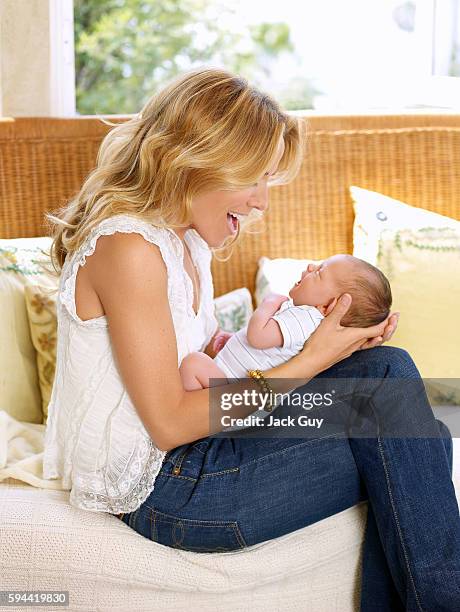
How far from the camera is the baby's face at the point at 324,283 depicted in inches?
68.4

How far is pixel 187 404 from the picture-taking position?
157 centimetres

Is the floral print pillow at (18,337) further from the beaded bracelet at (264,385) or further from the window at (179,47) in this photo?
the window at (179,47)

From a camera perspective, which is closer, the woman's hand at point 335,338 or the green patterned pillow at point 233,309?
the woman's hand at point 335,338

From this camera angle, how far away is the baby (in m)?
1.71

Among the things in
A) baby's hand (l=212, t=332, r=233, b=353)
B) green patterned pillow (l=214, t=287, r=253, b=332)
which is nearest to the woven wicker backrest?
green patterned pillow (l=214, t=287, r=253, b=332)

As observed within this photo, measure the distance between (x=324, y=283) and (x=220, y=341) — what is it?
28 centimetres

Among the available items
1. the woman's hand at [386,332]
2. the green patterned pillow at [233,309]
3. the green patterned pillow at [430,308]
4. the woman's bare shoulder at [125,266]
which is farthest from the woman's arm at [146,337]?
the green patterned pillow at [430,308]

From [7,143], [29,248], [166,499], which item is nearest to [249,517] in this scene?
[166,499]

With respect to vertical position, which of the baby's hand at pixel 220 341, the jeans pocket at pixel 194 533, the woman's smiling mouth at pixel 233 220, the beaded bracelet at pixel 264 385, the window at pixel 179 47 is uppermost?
the window at pixel 179 47

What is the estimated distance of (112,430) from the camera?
1587mm

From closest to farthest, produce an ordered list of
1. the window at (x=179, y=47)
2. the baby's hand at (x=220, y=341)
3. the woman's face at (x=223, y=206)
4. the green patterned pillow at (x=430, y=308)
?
the woman's face at (x=223, y=206) < the baby's hand at (x=220, y=341) < the green patterned pillow at (x=430, y=308) < the window at (x=179, y=47)

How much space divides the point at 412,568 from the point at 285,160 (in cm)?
84

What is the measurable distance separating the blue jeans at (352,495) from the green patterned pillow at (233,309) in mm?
651

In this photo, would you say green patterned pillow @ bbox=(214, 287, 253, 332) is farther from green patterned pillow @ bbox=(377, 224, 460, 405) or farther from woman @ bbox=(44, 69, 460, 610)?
woman @ bbox=(44, 69, 460, 610)
